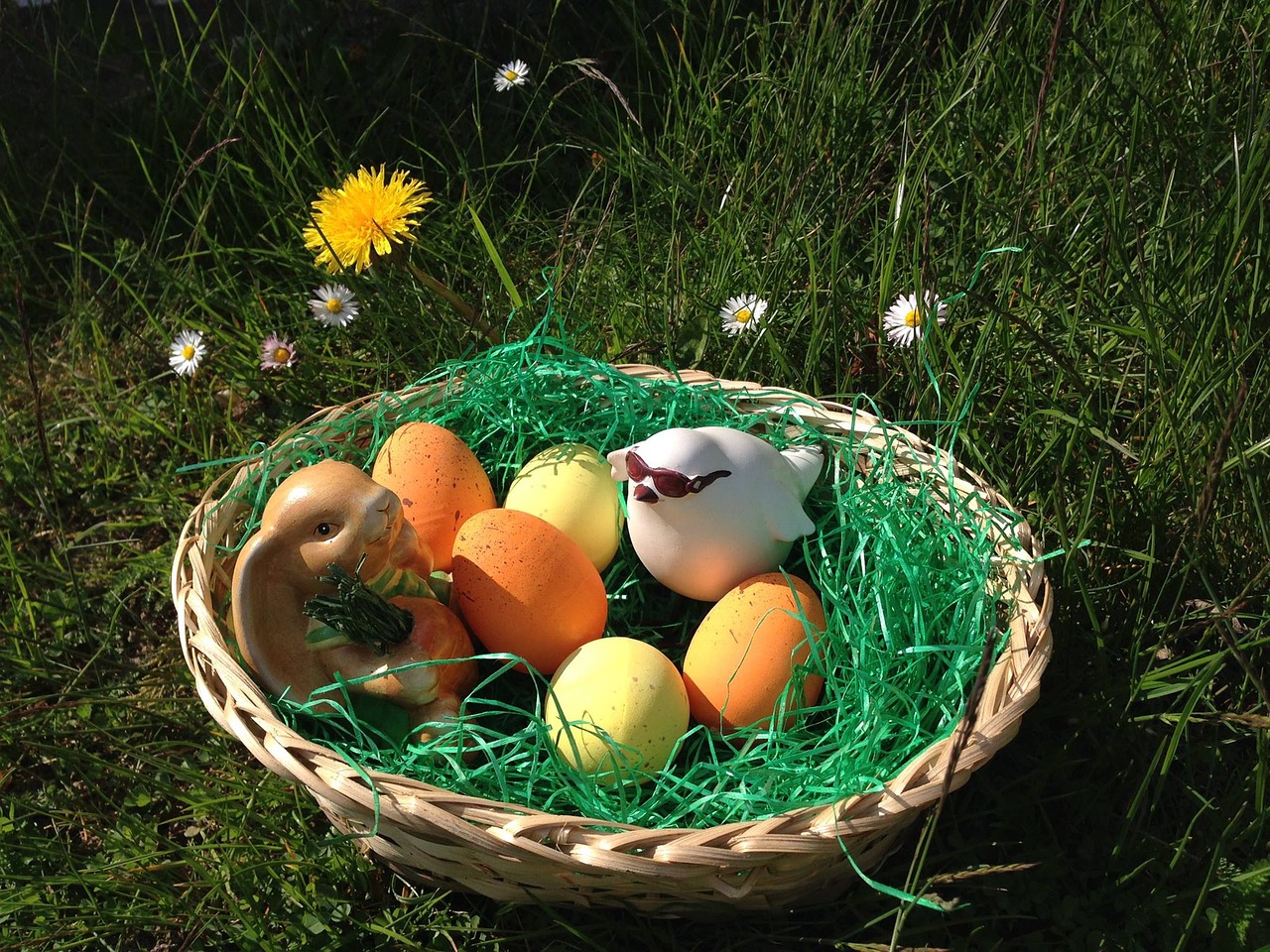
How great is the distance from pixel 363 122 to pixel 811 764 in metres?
1.97

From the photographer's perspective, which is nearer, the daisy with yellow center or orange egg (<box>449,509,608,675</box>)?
orange egg (<box>449,509,608,675</box>)

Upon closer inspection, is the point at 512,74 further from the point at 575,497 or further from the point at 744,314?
the point at 575,497

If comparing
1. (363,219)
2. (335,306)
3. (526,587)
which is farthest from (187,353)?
(526,587)

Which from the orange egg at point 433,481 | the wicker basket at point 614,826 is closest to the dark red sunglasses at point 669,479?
the orange egg at point 433,481

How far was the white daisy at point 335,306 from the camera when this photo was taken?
2.13m

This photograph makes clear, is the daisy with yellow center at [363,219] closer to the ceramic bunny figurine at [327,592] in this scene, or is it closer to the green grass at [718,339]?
the green grass at [718,339]

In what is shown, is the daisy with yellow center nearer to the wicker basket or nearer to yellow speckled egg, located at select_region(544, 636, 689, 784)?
the wicker basket

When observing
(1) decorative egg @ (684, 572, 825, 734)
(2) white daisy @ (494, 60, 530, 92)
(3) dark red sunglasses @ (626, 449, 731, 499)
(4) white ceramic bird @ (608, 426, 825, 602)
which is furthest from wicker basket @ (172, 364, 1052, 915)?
(2) white daisy @ (494, 60, 530, 92)

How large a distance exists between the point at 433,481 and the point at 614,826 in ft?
2.19

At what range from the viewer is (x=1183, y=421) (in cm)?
169

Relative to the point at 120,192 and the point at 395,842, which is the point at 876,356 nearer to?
the point at 395,842

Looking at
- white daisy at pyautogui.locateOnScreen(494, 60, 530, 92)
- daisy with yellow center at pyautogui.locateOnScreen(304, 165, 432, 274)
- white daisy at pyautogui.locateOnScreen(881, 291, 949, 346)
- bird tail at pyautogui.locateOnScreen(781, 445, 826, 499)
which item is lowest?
bird tail at pyautogui.locateOnScreen(781, 445, 826, 499)

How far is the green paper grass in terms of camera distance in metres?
1.45

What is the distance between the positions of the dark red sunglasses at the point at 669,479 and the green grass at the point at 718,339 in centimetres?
49
